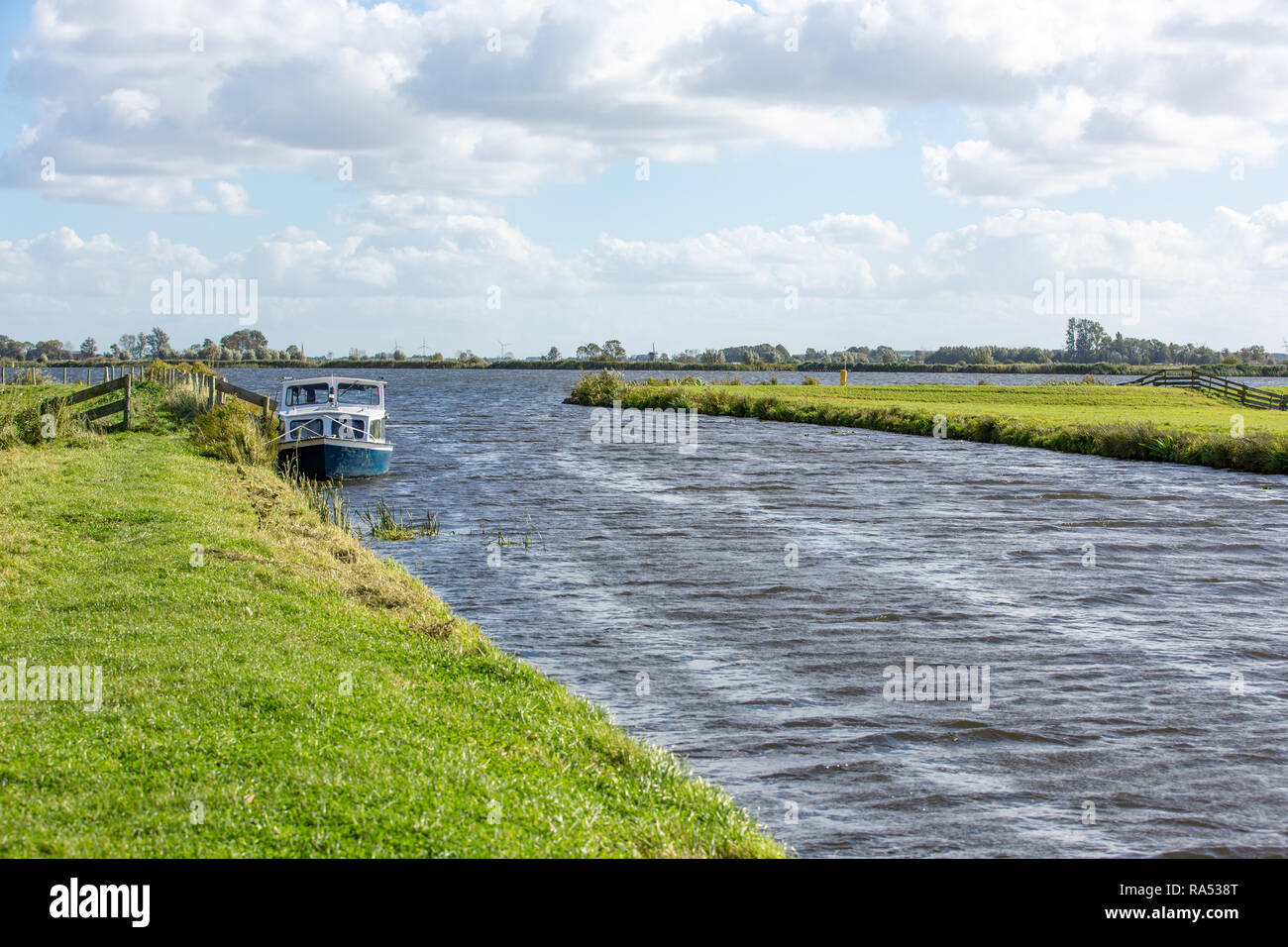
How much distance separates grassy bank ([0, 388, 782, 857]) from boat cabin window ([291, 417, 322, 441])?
17.3 meters

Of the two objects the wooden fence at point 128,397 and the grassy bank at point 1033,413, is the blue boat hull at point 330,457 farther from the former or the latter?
the grassy bank at point 1033,413

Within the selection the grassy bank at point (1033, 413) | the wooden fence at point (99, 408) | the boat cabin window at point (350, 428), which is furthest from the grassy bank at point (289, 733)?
the grassy bank at point (1033, 413)

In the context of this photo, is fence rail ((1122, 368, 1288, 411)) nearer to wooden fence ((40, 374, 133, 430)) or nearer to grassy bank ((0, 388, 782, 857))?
wooden fence ((40, 374, 133, 430))

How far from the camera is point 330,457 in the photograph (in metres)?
33.1

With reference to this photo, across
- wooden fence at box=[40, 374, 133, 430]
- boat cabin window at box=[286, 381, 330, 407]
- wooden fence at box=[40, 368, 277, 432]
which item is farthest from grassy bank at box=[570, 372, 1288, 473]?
wooden fence at box=[40, 374, 133, 430]

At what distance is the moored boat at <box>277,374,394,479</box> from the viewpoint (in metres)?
32.7

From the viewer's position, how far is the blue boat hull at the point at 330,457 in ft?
106

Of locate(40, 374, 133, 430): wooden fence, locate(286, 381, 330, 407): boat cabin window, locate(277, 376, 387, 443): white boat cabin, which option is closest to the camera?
locate(40, 374, 133, 430): wooden fence

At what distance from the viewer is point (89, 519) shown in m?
17.4

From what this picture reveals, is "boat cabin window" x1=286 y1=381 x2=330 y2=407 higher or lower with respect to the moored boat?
higher

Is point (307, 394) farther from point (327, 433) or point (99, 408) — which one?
point (99, 408)

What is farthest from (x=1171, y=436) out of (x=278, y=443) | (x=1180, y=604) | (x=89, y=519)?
(x=89, y=519)

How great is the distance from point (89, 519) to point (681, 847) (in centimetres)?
1358

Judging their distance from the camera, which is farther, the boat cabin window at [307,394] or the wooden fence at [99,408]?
the boat cabin window at [307,394]
